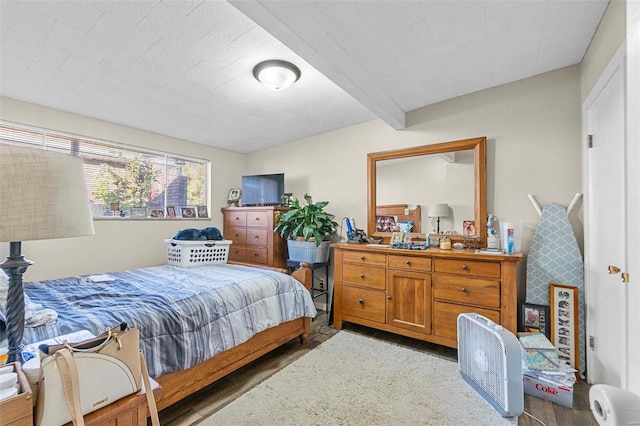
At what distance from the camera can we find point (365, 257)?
115 inches

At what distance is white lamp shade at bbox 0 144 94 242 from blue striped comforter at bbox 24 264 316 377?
0.86m

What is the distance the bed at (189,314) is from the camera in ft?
5.22

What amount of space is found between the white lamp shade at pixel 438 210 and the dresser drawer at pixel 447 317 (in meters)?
0.91

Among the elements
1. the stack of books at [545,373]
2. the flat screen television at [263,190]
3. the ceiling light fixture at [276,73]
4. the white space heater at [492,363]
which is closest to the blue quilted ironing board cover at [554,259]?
the stack of books at [545,373]

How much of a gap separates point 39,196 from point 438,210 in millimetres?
2940

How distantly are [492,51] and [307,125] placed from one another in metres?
1.95

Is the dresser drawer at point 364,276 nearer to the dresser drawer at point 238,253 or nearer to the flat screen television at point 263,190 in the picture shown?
the flat screen television at point 263,190

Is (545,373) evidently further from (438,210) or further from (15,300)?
(15,300)

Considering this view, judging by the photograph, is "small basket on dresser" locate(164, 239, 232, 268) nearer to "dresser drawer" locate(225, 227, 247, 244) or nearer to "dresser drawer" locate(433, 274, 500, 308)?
"dresser drawer" locate(225, 227, 247, 244)

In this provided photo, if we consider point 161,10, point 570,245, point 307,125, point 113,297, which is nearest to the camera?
point 161,10

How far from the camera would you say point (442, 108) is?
2.95 metres

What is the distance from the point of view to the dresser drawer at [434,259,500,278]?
7.48ft

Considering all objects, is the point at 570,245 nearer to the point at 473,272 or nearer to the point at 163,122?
the point at 473,272

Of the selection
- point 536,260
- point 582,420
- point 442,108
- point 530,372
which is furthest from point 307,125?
point 582,420
